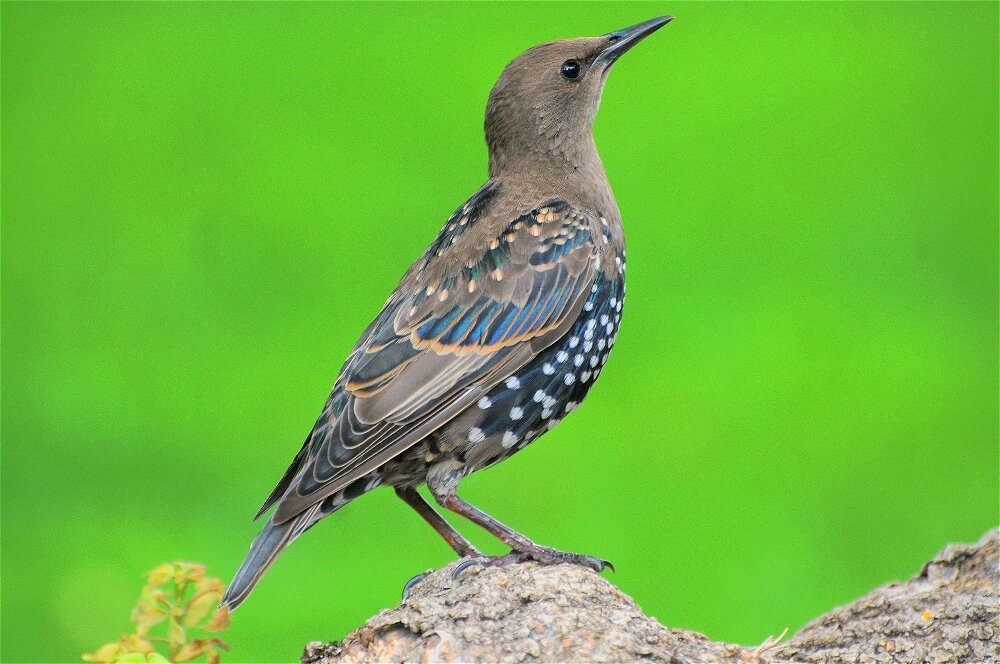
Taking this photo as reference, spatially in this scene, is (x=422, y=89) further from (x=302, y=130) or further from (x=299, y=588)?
(x=299, y=588)

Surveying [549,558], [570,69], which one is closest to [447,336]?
[549,558]

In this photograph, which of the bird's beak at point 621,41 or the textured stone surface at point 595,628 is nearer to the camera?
the textured stone surface at point 595,628

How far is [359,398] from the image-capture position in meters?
5.60

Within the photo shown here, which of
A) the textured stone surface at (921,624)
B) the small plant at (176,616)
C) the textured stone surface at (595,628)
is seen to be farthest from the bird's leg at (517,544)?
the small plant at (176,616)

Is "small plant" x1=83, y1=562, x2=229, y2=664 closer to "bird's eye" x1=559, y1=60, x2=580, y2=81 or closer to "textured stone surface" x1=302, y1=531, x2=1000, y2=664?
"textured stone surface" x1=302, y1=531, x2=1000, y2=664

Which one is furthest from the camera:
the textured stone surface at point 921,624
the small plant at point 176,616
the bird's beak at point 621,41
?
the bird's beak at point 621,41

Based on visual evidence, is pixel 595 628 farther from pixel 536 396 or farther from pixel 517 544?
pixel 536 396

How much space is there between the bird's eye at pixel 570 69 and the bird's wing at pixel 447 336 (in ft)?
2.12

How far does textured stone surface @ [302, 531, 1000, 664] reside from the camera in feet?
14.8

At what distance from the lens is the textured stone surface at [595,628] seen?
450 centimetres

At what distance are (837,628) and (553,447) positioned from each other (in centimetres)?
510

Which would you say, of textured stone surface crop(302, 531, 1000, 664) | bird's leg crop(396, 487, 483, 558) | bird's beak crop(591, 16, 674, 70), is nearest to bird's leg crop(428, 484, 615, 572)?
bird's leg crop(396, 487, 483, 558)

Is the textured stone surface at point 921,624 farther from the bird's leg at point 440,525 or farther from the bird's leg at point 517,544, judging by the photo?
the bird's leg at point 440,525

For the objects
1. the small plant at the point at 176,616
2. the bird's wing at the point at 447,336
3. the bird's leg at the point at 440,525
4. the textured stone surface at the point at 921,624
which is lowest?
the textured stone surface at the point at 921,624
